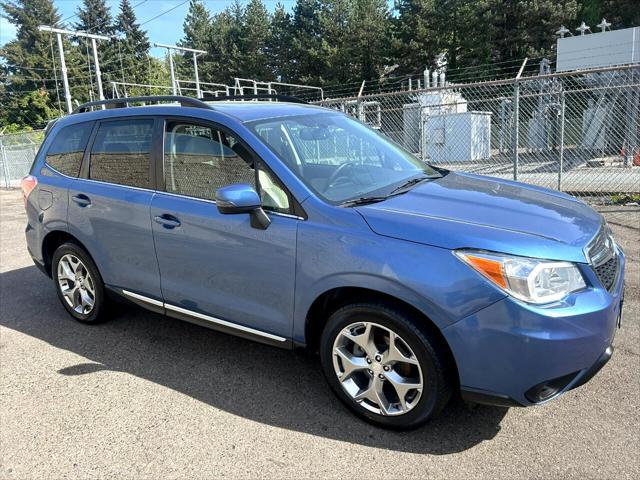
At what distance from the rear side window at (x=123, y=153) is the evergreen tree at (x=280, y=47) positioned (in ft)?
166

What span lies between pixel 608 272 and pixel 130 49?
76950mm

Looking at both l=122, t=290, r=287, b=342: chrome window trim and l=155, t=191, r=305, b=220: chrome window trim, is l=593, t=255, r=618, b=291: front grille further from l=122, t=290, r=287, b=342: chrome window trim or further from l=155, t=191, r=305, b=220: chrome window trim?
l=122, t=290, r=287, b=342: chrome window trim

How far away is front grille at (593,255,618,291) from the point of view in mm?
2643

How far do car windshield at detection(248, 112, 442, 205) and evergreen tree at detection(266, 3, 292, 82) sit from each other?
5104 cm

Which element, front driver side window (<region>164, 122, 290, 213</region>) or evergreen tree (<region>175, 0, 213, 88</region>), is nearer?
front driver side window (<region>164, 122, 290, 213</region>)

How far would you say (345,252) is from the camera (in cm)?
275

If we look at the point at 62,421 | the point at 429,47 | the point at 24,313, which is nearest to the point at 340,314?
the point at 62,421

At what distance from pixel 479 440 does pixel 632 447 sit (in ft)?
2.46

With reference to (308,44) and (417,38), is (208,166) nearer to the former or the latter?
(417,38)

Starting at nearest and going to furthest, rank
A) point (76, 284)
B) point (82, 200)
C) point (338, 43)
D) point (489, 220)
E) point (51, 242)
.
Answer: point (489, 220)
point (82, 200)
point (76, 284)
point (51, 242)
point (338, 43)

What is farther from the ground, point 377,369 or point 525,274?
point 525,274

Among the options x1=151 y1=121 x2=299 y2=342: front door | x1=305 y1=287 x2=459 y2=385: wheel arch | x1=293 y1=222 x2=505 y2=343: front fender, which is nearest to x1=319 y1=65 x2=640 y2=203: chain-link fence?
x1=151 y1=121 x2=299 y2=342: front door

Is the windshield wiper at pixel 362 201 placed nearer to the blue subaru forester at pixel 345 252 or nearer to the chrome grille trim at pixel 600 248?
the blue subaru forester at pixel 345 252

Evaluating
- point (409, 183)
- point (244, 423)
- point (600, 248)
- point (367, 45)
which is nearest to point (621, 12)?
point (367, 45)
